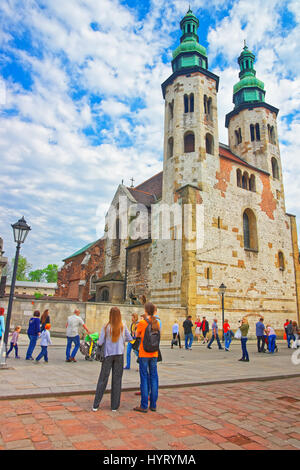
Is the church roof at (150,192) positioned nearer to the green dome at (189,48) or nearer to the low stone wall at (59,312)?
the green dome at (189,48)

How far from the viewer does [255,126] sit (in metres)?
32.4

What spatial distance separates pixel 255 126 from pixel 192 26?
1169 centimetres

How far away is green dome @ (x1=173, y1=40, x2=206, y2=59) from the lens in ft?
94.6

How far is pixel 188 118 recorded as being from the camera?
87.5 feet

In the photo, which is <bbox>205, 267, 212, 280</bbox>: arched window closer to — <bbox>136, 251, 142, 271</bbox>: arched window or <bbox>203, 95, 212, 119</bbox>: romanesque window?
<bbox>136, 251, 142, 271</bbox>: arched window

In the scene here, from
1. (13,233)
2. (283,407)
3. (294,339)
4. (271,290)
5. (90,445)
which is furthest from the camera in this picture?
(271,290)

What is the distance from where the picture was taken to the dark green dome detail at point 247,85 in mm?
33250

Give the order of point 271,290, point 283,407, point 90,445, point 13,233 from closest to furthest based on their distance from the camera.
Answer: point 90,445 < point 283,407 < point 13,233 < point 271,290

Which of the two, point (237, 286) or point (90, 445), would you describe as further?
point (237, 286)

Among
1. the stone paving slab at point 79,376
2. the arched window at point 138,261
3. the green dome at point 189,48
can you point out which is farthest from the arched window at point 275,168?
the stone paving slab at point 79,376

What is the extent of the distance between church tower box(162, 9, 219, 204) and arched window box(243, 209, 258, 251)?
A: 5800 millimetres
